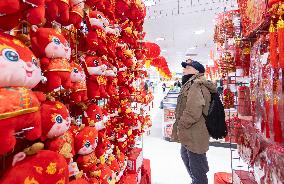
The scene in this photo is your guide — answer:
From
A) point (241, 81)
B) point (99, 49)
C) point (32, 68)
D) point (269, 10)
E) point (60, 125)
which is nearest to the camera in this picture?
point (32, 68)

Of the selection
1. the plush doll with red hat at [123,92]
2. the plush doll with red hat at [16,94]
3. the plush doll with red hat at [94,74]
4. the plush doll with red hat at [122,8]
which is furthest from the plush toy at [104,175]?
the plush doll with red hat at [122,8]

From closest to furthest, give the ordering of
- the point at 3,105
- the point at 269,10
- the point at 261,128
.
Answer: the point at 3,105, the point at 269,10, the point at 261,128

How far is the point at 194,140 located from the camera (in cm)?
249

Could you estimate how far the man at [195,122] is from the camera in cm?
245

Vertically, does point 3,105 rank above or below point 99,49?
below

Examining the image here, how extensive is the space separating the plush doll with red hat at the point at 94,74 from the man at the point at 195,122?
1.15 meters

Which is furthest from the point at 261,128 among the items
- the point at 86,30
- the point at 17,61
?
the point at 17,61

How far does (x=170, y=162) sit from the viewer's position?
4633 mm

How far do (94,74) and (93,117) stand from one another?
0.25m

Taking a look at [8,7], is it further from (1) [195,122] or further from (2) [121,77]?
(1) [195,122]

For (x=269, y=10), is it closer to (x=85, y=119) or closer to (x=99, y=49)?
(x=99, y=49)

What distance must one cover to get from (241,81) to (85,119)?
1.80m

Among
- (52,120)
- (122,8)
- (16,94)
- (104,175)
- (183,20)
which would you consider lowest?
(104,175)

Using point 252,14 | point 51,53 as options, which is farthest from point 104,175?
point 252,14
